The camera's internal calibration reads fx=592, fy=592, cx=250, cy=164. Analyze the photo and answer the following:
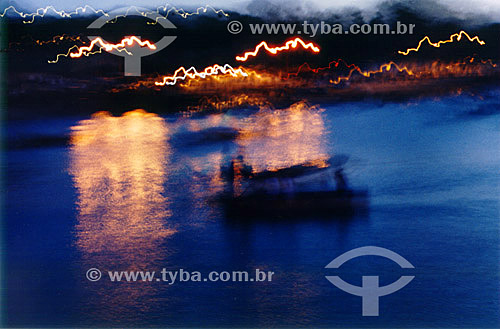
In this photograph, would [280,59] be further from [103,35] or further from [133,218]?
[133,218]

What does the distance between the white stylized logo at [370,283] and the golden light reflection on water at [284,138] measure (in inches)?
64.8

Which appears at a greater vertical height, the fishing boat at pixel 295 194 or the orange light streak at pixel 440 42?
the orange light streak at pixel 440 42

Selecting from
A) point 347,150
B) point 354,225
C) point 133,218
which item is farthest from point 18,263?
point 347,150

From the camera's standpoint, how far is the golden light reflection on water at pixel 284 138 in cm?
564

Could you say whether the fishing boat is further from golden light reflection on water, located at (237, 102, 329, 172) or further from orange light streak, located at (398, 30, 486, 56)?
orange light streak, located at (398, 30, 486, 56)

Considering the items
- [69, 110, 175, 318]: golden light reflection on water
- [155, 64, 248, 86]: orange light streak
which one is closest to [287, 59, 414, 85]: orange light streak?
[155, 64, 248, 86]: orange light streak

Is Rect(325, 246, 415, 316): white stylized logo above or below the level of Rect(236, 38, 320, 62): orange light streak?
below

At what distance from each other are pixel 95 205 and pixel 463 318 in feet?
9.47

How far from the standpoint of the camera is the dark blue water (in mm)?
3402

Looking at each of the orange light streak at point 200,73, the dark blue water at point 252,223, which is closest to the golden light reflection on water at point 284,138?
the dark blue water at point 252,223

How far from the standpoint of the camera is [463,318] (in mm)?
3287
